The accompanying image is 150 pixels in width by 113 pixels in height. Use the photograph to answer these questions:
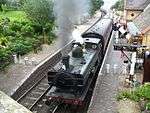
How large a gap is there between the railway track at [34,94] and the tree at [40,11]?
13115mm

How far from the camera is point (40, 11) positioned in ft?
112

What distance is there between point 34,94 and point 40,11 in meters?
15.7

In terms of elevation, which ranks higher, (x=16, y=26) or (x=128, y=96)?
(x=16, y=26)

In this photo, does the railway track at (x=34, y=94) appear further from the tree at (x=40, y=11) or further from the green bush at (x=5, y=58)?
the tree at (x=40, y=11)

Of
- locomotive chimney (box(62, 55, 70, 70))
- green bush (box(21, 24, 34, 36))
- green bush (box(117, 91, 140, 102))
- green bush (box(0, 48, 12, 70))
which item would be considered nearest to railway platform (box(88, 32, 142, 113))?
green bush (box(117, 91, 140, 102))

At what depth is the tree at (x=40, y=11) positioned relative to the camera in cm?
3409

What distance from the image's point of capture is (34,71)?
23.1 metres

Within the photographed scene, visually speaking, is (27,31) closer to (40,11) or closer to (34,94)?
(40,11)

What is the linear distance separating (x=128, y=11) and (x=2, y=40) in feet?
69.6

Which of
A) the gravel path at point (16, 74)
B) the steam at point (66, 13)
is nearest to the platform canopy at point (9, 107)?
the gravel path at point (16, 74)

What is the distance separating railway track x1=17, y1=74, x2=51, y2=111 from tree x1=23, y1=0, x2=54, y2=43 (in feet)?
43.0

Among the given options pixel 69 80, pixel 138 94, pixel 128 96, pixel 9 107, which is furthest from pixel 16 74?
pixel 9 107

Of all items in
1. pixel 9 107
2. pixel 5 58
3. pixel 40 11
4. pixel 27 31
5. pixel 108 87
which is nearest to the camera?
pixel 9 107

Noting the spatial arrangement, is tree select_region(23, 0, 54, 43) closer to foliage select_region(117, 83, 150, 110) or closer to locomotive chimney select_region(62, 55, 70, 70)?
foliage select_region(117, 83, 150, 110)
